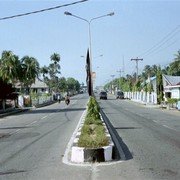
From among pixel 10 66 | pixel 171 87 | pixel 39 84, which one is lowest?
pixel 171 87

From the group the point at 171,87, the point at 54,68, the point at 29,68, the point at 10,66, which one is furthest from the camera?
the point at 54,68

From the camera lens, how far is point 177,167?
11.1 m

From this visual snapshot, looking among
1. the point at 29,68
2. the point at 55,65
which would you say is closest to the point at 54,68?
the point at 55,65

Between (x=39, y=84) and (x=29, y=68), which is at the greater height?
(x=29, y=68)

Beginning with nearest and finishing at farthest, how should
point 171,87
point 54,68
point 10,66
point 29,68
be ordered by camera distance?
point 10,66 → point 171,87 → point 29,68 → point 54,68

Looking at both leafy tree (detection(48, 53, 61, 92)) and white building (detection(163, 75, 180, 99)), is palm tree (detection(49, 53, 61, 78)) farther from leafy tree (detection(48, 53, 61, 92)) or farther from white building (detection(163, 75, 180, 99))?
white building (detection(163, 75, 180, 99))

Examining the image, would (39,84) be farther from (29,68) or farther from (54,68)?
(29,68)

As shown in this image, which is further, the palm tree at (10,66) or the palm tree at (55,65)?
the palm tree at (55,65)

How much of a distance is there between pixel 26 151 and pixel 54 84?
135573 millimetres

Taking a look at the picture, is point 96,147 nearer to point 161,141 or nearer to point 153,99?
point 161,141

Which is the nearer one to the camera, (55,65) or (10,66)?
(10,66)

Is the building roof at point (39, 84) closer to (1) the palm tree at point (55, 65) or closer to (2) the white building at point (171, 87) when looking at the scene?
(1) the palm tree at point (55, 65)

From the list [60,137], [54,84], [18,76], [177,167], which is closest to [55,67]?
[54,84]

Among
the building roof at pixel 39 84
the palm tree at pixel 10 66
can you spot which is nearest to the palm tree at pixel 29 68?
the palm tree at pixel 10 66
